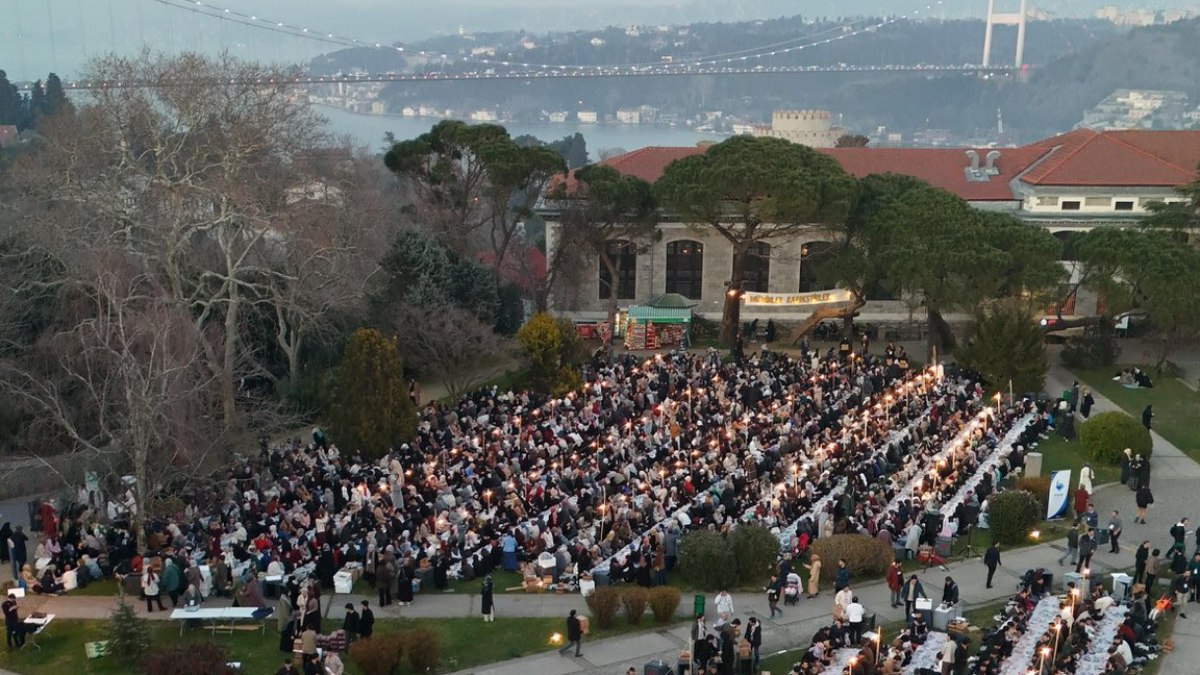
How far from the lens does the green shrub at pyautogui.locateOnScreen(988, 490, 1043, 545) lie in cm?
2411

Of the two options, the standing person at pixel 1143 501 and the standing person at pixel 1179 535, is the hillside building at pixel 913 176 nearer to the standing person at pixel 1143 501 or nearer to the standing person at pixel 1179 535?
the standing person at pixel 1143 501

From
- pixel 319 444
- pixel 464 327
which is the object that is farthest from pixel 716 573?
pixel 464 327

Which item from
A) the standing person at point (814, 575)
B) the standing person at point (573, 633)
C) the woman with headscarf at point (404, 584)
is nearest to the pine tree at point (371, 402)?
the woman with headscarf at point (404, 584)

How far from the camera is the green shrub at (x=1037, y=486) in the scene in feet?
85.6

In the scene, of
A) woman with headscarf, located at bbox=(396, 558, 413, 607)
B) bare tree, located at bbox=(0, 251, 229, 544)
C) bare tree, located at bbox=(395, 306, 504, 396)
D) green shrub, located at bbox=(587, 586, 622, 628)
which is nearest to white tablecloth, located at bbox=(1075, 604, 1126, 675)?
green shrub, located at bbox=(587, 586, 622, 628)

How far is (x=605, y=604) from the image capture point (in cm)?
2039

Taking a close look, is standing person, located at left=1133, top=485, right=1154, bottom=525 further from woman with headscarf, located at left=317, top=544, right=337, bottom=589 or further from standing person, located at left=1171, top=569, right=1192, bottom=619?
woman with headscarf, located at left=317, top=544, right=337, bottom=589

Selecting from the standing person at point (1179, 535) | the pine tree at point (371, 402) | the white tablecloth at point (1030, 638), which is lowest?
the white tablecloth at point (1030, 638)

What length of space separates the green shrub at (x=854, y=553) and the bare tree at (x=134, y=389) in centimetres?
1288

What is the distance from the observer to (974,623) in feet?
67.6

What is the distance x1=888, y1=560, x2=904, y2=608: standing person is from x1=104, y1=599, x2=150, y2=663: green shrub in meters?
12.8

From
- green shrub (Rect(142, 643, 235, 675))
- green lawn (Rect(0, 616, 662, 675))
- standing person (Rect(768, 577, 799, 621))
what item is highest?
green shrub (Rect(142, 643, 235, 675))

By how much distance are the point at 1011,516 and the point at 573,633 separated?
10202mm

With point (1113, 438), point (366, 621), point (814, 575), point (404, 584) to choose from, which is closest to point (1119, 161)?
point (1113, 438)
